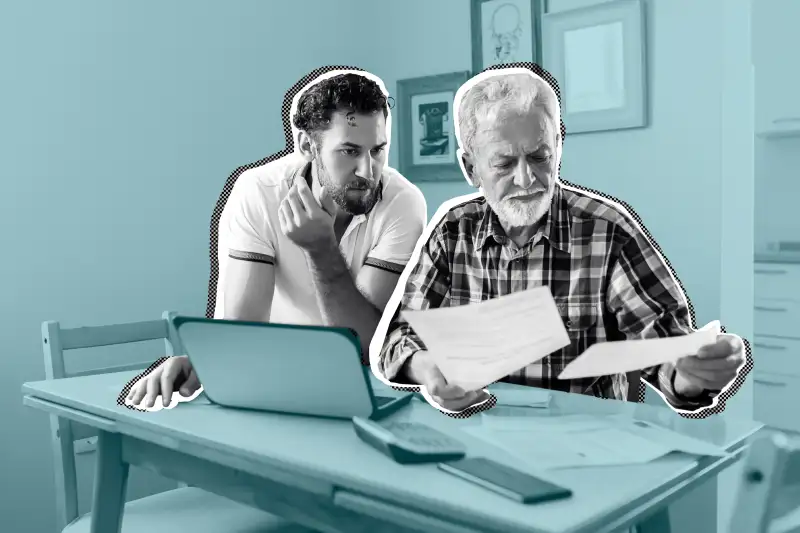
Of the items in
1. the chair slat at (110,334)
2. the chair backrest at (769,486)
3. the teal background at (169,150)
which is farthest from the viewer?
the teal background at (169,150)

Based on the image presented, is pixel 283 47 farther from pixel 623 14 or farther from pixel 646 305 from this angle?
pixel 646 305

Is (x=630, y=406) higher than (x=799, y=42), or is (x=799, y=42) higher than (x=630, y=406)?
(x=799, y=42)

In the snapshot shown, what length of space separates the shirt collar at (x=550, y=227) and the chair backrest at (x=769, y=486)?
21.8 inches

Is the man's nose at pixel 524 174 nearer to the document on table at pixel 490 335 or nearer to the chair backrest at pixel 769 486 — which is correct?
the document on table at pixel 490 335

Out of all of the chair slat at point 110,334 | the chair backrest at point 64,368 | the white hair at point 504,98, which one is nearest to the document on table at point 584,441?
the white hair at point 504,98

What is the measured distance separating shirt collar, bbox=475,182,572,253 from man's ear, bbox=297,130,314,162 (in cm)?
29

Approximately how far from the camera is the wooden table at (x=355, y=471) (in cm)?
66

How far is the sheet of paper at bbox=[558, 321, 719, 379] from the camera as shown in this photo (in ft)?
2.60

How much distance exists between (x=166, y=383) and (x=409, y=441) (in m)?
0.45

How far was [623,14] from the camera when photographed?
2.21m

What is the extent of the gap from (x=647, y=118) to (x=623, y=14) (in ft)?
1.00

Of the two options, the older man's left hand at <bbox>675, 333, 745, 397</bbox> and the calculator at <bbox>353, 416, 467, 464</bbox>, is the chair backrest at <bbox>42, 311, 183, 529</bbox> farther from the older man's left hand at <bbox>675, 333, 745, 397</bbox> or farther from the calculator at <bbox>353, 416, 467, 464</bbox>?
the older man's left hand at <bbox>675, 333, 745, 397</bbox>

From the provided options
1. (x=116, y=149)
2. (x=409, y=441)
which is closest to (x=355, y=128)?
(x=409, y=441)

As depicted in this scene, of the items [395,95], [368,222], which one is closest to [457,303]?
[368,222]
